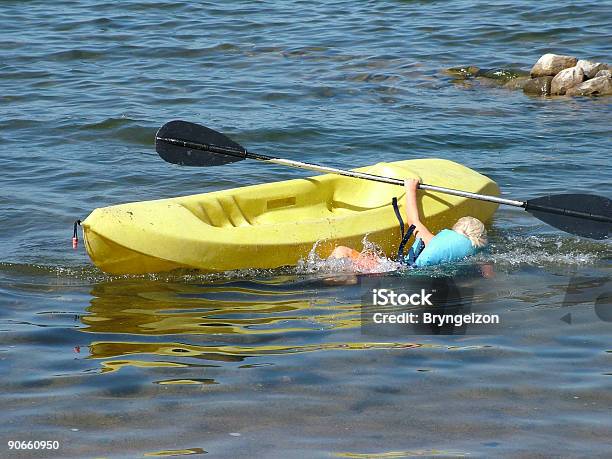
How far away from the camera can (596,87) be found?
1157 centimetres

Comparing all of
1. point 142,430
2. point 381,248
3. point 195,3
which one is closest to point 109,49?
point 195,3

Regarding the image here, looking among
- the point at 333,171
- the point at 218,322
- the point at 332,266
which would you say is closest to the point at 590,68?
the point at 333,171

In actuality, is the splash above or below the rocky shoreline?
below

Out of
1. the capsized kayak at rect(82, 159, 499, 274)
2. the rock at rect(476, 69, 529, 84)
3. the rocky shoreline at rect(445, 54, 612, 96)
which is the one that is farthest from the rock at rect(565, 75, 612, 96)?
the capsized kayak at rect(82, 159, 499, 274)

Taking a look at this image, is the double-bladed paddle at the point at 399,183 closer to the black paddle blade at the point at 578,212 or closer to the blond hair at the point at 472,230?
the black paddle blade at the point at 578,212

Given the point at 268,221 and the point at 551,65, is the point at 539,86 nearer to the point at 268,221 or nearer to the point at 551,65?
the point at 551,65

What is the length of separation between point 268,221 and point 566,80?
231 inches

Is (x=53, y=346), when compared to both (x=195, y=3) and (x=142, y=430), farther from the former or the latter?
(x=195, y=3)

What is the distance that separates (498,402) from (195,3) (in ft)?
43.3

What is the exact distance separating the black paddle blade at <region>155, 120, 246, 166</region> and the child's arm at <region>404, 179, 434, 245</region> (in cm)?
113

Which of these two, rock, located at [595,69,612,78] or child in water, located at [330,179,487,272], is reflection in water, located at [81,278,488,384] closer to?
child in water, located at [330,179,487,272]

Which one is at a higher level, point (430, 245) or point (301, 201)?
point (301, 201)

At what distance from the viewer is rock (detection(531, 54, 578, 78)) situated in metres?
12.0

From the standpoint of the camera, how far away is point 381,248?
6840mm
